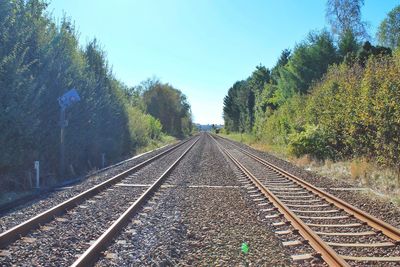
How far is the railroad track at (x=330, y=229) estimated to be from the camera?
5.70 m

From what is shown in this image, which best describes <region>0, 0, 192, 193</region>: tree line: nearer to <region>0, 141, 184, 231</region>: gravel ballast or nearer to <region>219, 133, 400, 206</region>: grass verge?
<region>0, 141, 184, 231</region>: gravel ballast

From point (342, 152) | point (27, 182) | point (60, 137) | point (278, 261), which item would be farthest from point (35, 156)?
point (342, 152)

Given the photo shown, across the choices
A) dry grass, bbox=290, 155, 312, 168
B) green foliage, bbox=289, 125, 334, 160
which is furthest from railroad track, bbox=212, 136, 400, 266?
green foliage, bbox=289, 125, 334, 160

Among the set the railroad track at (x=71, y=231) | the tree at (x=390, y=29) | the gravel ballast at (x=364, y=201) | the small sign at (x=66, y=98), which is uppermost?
the tree at (x=390, y=29)

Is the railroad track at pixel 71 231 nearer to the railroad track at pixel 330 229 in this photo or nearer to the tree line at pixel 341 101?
the railroad track at pixel 330 229

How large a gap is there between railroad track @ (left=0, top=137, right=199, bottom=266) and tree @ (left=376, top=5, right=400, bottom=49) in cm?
5820


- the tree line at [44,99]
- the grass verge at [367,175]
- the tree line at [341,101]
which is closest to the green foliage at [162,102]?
the tree line at [341,101]

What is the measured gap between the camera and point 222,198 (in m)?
10.8

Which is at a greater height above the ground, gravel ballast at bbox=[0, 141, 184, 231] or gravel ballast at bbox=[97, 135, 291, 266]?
gravel ballast at bbox=[0, 141, 184, 231]

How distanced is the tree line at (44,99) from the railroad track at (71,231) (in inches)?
127

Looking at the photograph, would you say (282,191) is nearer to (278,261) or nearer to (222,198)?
(222,198)

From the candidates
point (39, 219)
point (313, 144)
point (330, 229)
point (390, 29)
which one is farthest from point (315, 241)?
point (390, 29)

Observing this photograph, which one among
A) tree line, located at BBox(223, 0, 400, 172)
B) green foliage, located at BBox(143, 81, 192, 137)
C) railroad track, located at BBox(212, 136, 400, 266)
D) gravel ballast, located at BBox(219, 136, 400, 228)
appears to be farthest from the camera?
green foliage, located at BBox(143, 81, 192, 137)

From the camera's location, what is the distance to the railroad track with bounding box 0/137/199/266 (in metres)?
5.72
